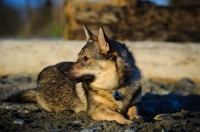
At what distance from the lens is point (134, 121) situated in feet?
13.8

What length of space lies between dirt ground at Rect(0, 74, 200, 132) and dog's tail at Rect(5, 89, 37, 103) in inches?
6.2

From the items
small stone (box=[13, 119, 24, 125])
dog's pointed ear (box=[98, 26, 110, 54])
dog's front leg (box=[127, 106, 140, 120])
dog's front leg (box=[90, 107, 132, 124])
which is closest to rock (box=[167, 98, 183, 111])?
dog's front leg (box=[127, 106, 140, 120])

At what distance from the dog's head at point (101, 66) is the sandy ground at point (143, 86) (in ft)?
1.55

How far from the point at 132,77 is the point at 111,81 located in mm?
342

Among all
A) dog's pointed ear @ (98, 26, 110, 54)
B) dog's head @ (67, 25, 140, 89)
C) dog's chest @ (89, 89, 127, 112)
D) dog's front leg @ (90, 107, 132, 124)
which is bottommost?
dog's front leg @ (90, 107, 132, 124)

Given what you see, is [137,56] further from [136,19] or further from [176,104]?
[176,104]

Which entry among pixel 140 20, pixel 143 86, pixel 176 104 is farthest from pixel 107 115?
pixel 140 20

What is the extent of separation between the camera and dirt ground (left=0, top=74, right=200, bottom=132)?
12.8 feet

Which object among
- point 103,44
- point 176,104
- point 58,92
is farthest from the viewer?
point 176,104

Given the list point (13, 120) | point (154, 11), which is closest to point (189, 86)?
point (154, 11)

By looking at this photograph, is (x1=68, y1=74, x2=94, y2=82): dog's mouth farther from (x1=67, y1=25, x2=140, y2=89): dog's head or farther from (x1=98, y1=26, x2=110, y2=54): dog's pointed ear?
(x1=98, y1=26, x2=110, y2=54): dog's pointed ear

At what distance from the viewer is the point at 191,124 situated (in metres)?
4.11

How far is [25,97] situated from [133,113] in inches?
77.5

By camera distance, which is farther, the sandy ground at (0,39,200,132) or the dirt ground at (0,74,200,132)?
the sandy ground at (0,39,200,132)
